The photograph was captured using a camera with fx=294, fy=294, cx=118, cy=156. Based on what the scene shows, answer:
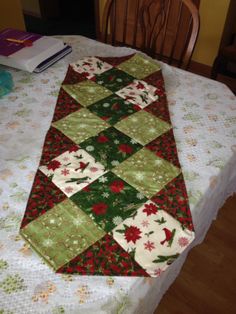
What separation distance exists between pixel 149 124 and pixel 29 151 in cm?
35

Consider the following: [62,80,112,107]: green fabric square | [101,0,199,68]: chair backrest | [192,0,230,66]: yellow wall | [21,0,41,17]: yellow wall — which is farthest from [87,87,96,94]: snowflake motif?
[21,0,41,17]: yellow wall

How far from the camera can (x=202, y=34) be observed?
2.31 m

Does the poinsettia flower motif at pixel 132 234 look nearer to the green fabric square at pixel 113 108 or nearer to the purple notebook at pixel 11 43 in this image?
the green fabric square at pixel 113 108

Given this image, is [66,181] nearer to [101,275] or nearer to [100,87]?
[101,275]

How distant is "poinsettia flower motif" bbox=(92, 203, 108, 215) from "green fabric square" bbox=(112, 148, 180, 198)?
9 cm

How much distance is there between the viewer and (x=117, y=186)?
27.5 inches

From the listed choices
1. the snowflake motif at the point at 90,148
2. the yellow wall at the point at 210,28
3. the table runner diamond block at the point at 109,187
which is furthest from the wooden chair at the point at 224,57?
the snowflake motif at the point at 90,148

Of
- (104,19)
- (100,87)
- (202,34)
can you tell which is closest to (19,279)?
(100,87)

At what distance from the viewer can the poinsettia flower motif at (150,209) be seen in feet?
2.11

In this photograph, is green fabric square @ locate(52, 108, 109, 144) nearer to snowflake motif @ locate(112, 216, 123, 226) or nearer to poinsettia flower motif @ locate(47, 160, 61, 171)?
poinsettia flower motif @ locate(47, 160, 61, 171)

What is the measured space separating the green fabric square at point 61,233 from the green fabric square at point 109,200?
0.06 ft

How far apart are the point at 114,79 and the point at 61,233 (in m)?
0.62

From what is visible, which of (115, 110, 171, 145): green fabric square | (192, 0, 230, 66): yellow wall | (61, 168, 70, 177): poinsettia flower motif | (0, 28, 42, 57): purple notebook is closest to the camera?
A: (61, 168, 70, 177): poinsettia flower motif

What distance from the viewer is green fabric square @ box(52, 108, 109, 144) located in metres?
0.83
